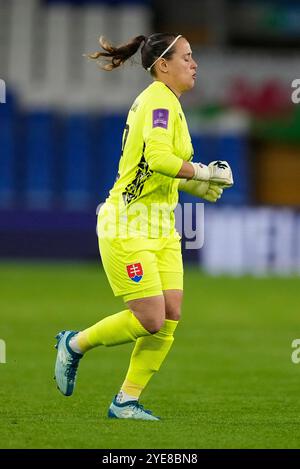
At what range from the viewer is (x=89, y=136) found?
26.8 metres

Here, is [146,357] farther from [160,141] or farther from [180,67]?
[180,67]

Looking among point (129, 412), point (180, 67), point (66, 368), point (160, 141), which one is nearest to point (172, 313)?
point (129, 412)

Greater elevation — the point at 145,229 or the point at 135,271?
the point at 145,229

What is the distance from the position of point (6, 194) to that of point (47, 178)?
1100 mm

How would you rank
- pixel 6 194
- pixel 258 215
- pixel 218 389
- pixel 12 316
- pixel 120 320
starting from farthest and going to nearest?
pixel 6 194, pixel 258 215, pixel 12 316, pixel 218 389, pixel 120 320

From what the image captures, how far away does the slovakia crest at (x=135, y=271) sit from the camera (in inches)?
275

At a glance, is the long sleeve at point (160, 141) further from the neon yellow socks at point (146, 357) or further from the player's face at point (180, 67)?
the neon yellow socks at point (146, 357)

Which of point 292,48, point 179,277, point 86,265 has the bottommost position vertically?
point 86,265

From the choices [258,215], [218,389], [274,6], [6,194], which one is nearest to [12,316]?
[218,389]

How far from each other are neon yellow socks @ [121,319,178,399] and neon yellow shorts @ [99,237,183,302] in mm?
277

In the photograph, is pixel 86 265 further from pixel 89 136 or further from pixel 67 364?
pixel 67 364

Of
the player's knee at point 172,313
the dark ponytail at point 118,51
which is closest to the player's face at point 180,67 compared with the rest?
the dark ponytail at point 118,51

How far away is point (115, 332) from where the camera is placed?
710 centimetres

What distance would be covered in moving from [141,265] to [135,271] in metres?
0.05
